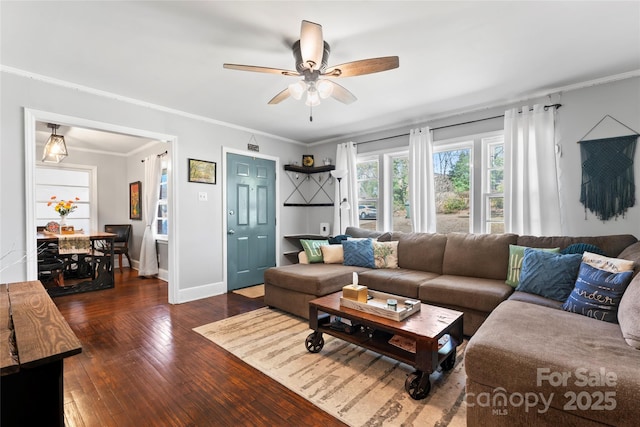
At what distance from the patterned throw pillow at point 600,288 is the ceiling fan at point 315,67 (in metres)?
2.00

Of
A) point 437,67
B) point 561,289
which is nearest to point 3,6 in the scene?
point 437,67

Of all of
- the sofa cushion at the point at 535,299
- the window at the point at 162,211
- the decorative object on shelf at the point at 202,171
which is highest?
the decorative object on shelf at the point at 202,171

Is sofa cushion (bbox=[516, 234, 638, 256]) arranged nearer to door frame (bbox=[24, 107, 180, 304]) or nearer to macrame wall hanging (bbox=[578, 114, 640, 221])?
macrame wall hanging (bbox=[578, 114, 640, 221])

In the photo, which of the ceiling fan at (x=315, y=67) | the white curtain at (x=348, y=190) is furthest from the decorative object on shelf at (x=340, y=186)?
the ceiling fan at (x=315, y=67)

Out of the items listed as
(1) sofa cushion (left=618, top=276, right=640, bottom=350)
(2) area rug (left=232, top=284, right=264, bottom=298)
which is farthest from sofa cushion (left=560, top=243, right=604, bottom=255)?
(2) area rug (left=232, top=284, right=264, bottom=298)

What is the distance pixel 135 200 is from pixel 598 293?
23.0 feet

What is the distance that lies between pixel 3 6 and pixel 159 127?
1.79m

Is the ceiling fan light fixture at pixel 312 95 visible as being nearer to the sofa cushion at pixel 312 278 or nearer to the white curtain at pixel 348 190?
the sofa cushion at pixel 312 278

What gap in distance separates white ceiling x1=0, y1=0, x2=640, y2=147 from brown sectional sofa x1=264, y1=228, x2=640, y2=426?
1632 millimetres

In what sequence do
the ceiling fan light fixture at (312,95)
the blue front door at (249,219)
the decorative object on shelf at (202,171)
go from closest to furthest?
the ceiling fan light fixture at (312,95), the decorative object on shelf at (202,171), the blue front door at (249,219)

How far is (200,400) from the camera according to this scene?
5.93 ft

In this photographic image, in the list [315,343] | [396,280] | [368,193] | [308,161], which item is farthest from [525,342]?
[308,161]

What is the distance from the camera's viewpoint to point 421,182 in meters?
3.88

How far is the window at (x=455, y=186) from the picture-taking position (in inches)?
140
